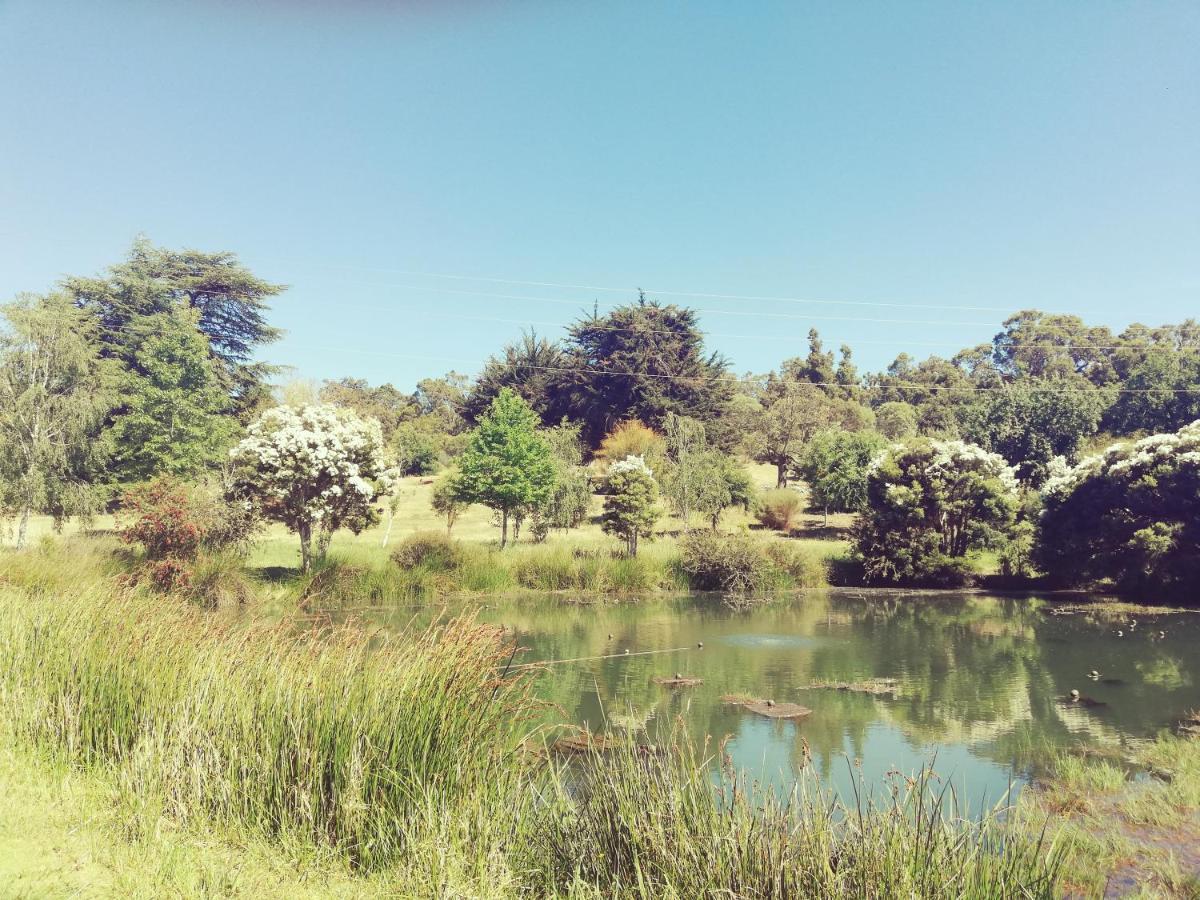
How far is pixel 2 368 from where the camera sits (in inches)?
920

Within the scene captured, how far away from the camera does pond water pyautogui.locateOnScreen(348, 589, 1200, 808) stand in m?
8.77

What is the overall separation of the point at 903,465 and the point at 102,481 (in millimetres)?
27480

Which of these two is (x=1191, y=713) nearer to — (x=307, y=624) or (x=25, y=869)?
(x=25, y=869)

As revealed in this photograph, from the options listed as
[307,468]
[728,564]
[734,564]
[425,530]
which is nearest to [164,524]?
[307,468]

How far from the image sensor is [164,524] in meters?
16.3

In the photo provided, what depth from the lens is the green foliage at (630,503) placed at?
25016 mm

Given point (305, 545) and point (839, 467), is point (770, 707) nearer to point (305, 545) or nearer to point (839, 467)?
point (305, 545)

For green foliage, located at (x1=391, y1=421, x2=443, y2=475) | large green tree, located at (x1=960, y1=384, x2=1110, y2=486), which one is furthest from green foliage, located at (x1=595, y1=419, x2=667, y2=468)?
large green tree, located at (x1=960, y1=384, x2=1110, y2=486)

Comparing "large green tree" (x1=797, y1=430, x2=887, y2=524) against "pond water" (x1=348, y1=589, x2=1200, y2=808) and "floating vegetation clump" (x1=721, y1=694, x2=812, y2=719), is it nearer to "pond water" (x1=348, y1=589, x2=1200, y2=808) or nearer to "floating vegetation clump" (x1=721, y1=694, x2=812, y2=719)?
"pond water" (x1=348, y1=589, x2=1200, y2=808)

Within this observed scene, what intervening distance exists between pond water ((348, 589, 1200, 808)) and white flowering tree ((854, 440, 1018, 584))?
2183 mm

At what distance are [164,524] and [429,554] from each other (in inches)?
257

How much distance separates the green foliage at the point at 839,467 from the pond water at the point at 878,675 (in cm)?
1207

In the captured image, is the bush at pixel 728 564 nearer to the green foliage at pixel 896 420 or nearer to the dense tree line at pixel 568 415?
the dense tree line at pixel 568 415

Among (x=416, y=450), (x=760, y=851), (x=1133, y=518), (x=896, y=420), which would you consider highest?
(x=896, y=420)
